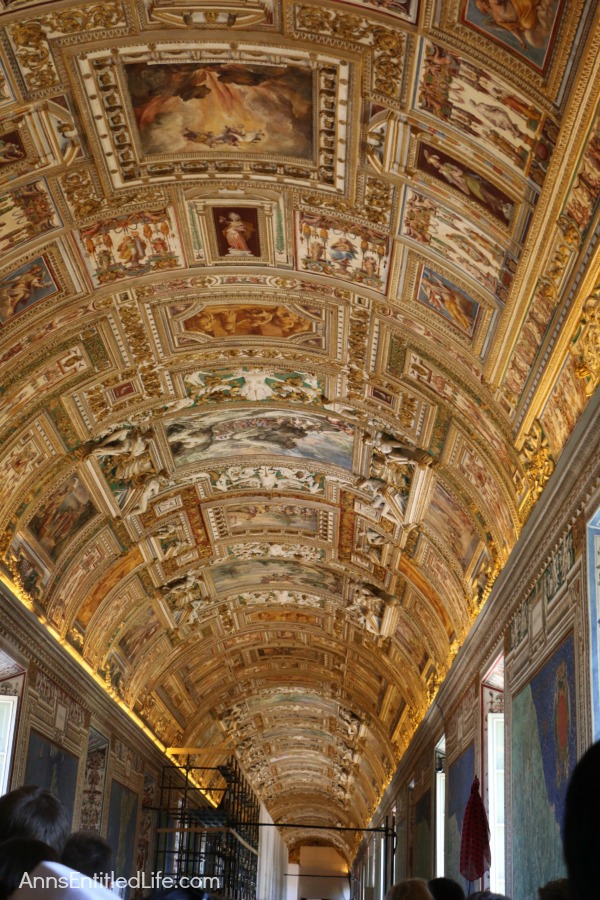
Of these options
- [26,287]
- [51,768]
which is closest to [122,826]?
[51,768]

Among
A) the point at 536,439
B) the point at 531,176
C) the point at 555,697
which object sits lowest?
the point at 555,697

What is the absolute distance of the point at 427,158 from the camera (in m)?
12.2

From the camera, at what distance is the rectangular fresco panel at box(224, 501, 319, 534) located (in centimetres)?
2395

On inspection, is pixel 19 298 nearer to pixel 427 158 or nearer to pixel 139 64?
pixel 139 64

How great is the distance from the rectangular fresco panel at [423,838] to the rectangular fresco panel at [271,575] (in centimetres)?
604

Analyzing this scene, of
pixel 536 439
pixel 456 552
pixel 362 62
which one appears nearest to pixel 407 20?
pixel 362 62

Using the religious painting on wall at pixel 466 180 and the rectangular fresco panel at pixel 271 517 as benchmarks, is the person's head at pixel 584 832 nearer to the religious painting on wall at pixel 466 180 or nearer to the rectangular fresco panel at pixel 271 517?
the religious painting on wall at pixel 466 180

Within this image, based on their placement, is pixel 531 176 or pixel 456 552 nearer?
pixel 531 176

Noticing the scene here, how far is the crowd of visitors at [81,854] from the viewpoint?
166cm

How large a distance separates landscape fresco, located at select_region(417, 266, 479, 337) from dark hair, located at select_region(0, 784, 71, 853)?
36.1ft

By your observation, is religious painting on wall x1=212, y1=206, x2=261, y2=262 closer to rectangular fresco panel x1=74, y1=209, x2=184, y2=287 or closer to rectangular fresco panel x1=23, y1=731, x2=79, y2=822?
rectangular fresco panel x1=74, y1=209, x2=184, y2=287

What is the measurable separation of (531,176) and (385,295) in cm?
417

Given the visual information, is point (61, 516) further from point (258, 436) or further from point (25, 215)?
point (25, 215)

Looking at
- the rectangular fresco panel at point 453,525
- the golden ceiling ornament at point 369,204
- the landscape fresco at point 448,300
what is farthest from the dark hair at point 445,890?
the rectangular fresco panel at point 453,525
